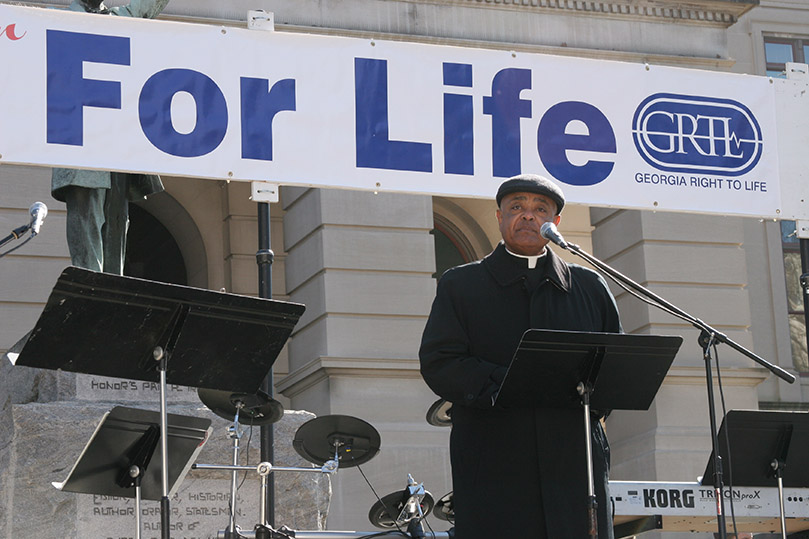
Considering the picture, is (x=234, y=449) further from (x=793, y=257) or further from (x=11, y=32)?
(x=793, y=257)

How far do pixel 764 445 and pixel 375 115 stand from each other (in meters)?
3.17

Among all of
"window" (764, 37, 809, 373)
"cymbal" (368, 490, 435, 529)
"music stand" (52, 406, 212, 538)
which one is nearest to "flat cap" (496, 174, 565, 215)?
"music stand" (52, 406, 212, 538)

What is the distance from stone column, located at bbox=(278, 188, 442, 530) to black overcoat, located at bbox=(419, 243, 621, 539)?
28.8ft

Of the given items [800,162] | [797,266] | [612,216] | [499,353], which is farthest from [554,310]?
[797,266]

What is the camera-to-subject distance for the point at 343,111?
9117 millimetres

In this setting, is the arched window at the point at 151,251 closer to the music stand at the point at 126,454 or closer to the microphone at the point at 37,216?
the music stand at the point at 126,454

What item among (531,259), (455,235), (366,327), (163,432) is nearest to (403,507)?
(163,432)

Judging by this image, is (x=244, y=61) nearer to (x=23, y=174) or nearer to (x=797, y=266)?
(x=23, y=174)

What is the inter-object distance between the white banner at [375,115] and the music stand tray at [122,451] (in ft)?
7.02

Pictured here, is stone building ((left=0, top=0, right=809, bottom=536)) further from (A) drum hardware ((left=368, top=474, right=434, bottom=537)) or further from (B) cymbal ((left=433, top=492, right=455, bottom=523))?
(B) cymbal ((left=433, top=492, right=455, bottom=523))

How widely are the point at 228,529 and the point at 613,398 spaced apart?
2577 mm

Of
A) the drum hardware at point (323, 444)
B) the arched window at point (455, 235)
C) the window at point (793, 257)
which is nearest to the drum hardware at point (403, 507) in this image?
the drum hardware at point (323, 444)

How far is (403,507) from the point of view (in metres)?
10.2

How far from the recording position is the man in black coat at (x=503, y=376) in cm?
596
